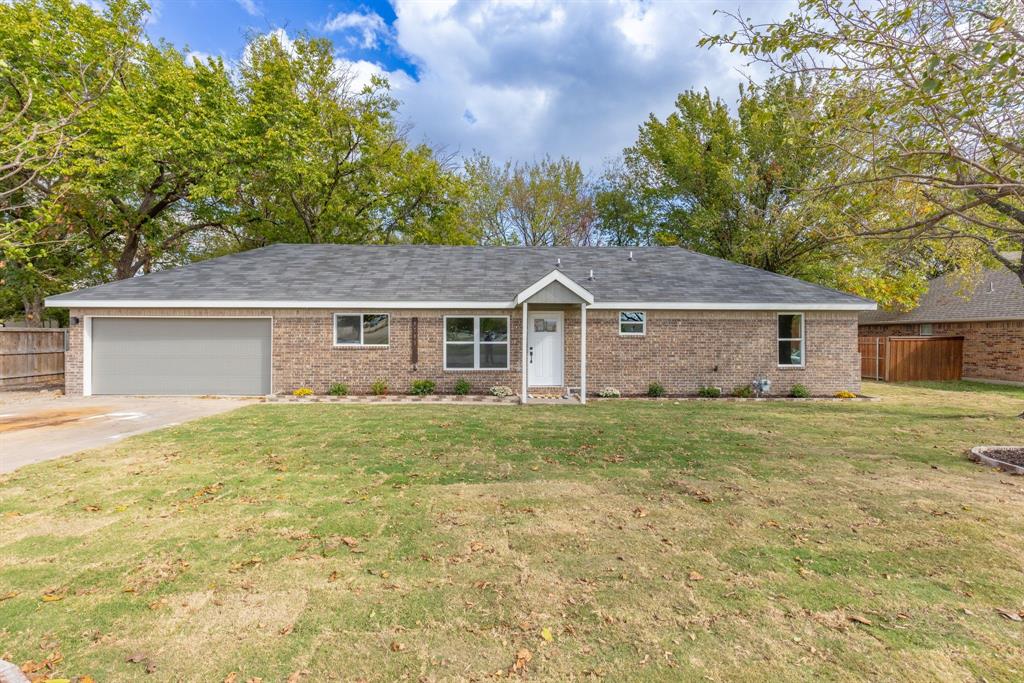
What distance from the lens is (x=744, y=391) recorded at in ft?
46.0

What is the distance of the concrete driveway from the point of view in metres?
7.30

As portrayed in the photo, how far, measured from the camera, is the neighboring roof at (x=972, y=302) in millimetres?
18047

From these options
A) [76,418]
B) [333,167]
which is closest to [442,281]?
[76,418]

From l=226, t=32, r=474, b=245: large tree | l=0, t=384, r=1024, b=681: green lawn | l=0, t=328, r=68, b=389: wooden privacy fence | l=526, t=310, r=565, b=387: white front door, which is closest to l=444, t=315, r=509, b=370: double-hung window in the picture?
l=526, t=310, r=565, b=387: white front door

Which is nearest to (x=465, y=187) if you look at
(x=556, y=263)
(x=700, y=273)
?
(x=556, y=263)

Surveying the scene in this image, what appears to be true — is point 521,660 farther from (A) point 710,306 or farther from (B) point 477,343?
(A) point 710,306

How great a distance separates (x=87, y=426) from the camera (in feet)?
29.5

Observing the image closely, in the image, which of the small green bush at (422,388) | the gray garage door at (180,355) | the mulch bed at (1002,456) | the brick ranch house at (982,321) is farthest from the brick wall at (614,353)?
the mulch bed at (1002,456)

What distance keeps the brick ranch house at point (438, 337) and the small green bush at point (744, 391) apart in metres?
0.24

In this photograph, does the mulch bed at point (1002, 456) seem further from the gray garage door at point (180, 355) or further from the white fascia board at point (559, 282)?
the gray garage door at point (180, 355)

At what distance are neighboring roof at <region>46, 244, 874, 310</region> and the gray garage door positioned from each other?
0.78 m

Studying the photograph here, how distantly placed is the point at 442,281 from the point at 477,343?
2526mm

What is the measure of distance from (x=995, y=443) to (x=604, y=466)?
7005 mm

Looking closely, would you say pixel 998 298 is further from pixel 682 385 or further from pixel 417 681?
pixel 417 681
